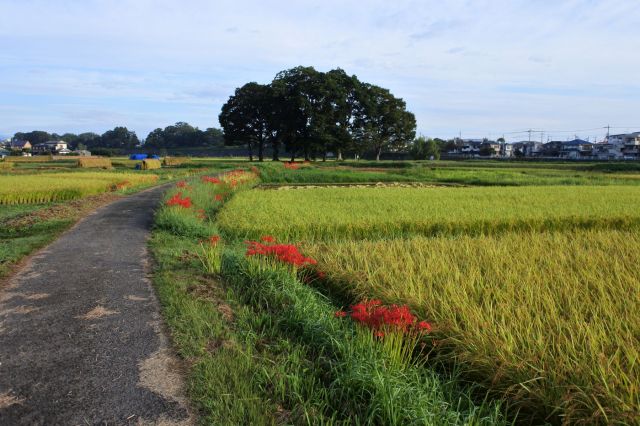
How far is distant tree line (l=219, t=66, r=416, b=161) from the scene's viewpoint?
158 feet

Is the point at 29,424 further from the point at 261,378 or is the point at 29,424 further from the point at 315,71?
the point at 315,71

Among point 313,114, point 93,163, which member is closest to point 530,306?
point 93,163

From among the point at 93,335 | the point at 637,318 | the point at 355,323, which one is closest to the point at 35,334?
the point at 93,335

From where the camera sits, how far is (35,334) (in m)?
4.33

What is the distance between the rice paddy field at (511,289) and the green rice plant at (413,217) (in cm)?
3

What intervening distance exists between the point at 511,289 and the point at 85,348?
4.17 meters

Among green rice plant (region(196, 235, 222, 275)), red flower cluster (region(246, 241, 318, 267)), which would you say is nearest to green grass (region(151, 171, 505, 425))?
red flower cluster (region(246, 241, 318, 267))

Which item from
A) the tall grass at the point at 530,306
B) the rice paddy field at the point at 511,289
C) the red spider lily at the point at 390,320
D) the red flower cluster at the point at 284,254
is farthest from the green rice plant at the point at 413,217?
the red spider lily at the point at 390,320

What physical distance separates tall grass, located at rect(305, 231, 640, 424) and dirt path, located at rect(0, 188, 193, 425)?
219cm

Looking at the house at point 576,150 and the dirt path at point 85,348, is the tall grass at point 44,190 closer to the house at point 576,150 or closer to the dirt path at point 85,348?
the dirt path at point 85,348

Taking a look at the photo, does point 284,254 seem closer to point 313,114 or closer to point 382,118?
point 313,114

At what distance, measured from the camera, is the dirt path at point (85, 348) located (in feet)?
10.2

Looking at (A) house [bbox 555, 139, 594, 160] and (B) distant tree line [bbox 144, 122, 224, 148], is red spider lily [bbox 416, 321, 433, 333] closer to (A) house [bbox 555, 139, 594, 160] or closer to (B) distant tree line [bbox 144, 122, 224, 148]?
(A) house [bbox 555, 139, 594, 160]

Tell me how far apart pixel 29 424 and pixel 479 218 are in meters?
9.45
